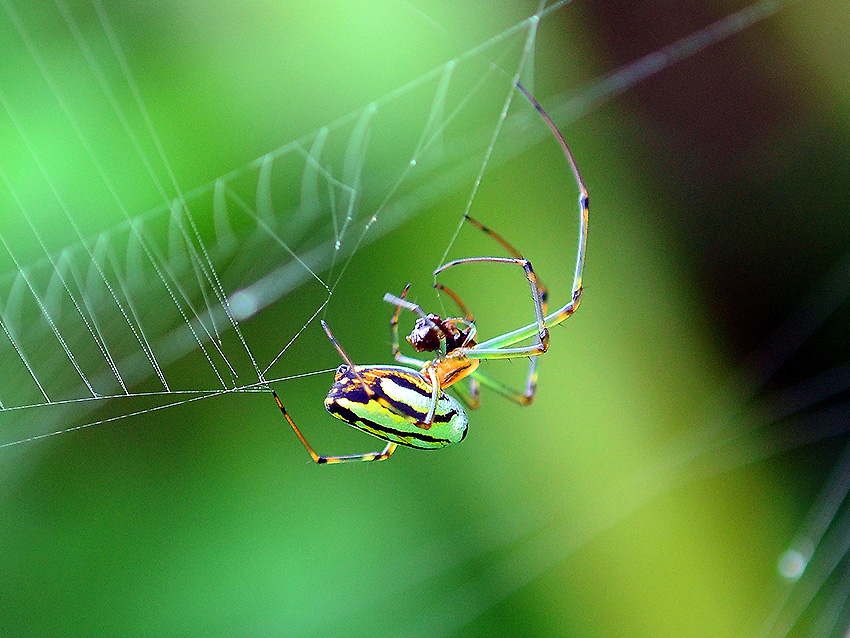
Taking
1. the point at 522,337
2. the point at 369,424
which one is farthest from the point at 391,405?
the point at 522,337

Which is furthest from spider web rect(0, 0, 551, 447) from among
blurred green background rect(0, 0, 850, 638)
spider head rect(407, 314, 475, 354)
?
spider head rect(407, 314, 475, 354)

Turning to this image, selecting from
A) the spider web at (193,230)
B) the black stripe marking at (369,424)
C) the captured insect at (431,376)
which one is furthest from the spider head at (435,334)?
the spider web at (193,230)

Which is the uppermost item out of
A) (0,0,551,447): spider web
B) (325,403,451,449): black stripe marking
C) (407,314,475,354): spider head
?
(0,0,551,447): spider web

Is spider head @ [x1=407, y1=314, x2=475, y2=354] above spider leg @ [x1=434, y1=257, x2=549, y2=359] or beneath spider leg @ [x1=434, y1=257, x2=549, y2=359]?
above

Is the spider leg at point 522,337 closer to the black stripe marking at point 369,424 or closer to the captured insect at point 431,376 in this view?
the captured insect at point 431,376

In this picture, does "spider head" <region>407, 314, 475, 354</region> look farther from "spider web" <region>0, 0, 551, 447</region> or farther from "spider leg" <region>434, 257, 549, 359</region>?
"spider web" <region>0, 0, 551, 447</region>

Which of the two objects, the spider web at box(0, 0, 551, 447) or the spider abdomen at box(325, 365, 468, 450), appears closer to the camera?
the spider abdomen at box(325, 365, 468, 450)
